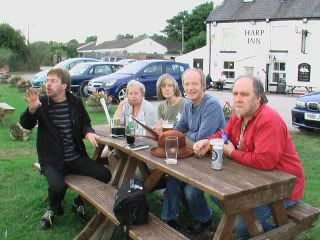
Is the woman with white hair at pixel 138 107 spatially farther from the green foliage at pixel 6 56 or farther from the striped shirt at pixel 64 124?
the green foliage at pixel 6 56

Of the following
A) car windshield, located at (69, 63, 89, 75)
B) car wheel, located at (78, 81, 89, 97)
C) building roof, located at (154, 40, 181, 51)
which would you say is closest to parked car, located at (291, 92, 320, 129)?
car wheel, located at (78, 81, 89, 97)

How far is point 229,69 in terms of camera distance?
3175 cm

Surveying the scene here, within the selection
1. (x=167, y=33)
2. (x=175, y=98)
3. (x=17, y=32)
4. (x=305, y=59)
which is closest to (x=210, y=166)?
(x=175, y=98)

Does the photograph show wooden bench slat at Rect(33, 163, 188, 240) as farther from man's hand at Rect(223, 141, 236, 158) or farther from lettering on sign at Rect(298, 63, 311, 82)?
lettering on sign at Rect(298, 63, 311, 82)

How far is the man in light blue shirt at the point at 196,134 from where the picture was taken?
4.05 meters

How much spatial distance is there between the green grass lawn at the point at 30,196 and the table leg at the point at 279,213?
2.88 feet

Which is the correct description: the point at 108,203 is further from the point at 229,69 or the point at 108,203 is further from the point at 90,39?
the point at 90,39

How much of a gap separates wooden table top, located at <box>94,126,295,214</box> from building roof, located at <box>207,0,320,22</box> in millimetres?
26737

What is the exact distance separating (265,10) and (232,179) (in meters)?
29.6

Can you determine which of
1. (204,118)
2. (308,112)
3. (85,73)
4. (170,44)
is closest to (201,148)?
(204,118)

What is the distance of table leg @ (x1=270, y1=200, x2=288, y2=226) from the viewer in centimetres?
323

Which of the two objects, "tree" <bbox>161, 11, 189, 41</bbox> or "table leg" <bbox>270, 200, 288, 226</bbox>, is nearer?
"table leg" <bbox>270, 200, 288, 226</bbox>

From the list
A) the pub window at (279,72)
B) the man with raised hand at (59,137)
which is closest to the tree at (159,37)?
the pub window at (279,72)

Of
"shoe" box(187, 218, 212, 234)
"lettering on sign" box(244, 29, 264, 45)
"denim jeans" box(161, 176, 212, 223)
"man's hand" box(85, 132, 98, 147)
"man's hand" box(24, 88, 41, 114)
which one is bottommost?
"shoe" box(187, 218, 212, 234)
